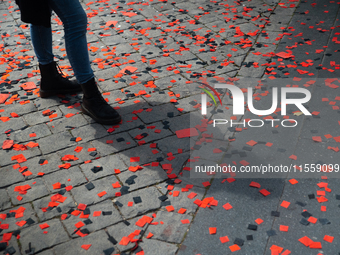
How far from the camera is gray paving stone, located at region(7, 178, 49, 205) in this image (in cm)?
283

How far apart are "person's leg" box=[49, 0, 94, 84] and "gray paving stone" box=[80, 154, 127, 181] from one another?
906mm

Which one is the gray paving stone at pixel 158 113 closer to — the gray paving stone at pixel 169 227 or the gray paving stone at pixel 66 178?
the gray paving stone at pixel 66 178

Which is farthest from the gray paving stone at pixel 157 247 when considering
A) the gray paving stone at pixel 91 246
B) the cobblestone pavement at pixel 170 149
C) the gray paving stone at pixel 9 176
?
the gray paving stone at pixel 9 176

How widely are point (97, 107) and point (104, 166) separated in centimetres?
77

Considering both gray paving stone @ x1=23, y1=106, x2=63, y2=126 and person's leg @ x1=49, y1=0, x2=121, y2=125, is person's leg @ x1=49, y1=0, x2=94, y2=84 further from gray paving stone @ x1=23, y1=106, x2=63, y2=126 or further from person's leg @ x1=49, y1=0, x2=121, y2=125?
gray paving stone @ x1=23, y1=106, x2=63, y2=126

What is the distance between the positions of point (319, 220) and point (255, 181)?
562 mm

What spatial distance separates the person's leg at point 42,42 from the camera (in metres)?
3.72

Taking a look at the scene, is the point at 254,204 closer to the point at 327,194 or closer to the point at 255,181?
the point at 255,181

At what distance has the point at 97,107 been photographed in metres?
3.62

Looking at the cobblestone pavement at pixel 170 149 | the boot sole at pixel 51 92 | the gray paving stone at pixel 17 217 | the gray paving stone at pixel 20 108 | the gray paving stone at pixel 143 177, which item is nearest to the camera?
the cobblestone pavement at pixel 170 149

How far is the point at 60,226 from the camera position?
8.47ft

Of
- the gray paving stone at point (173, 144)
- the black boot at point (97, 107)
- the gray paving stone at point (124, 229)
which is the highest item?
the black boot at point (97, 107)

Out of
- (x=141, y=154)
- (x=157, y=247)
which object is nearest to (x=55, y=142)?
(x=141, y=154)

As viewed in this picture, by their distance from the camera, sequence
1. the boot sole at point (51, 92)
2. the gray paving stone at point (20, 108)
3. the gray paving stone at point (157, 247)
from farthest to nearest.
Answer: the boot sole at point (51, 92), the gray paving stone at point (20, 108), the gray paving stone at point (157, 247)
